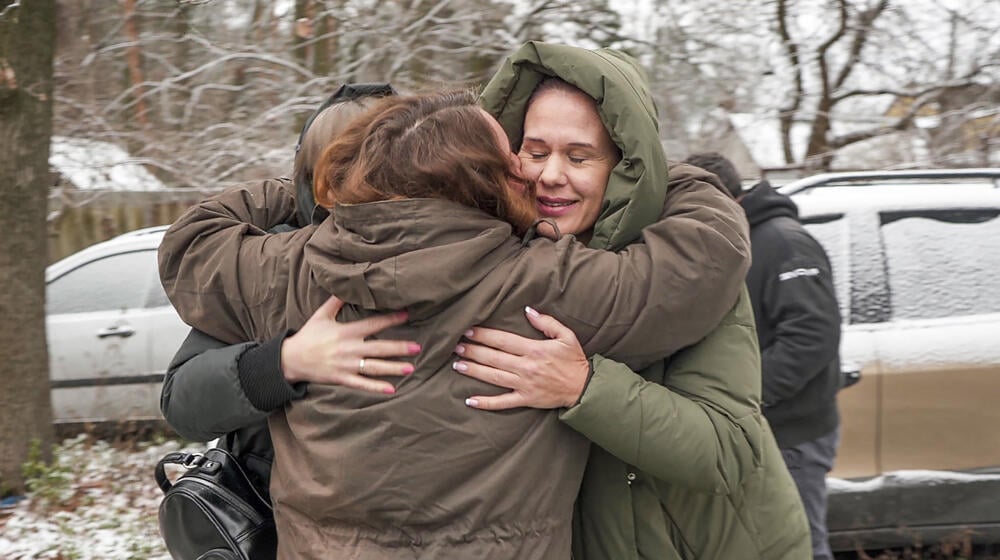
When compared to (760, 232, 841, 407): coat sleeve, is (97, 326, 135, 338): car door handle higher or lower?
lower

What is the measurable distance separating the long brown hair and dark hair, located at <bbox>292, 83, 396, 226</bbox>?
0.21 meters

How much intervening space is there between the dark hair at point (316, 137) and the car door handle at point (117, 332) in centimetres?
504

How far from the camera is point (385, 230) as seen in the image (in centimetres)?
141

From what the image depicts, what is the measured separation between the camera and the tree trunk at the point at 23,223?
5113 millimetres

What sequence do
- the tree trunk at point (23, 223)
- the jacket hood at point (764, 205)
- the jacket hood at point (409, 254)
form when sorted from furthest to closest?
the tree trunk at point (23, 223) < the jacket hood at point (764, 205) < the jacket hood at point (409, 254)

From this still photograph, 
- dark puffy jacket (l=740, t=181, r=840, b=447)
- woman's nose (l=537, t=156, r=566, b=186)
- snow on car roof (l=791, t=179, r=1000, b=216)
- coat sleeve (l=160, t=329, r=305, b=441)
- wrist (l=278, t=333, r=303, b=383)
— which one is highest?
woman's nose (l=537, t=156, r=566, b=186)

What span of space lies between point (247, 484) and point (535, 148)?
2.71 feet

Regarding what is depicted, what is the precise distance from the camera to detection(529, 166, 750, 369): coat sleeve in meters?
1.48

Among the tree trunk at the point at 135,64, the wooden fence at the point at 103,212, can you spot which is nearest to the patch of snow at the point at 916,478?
the wooden fence at the point at 103,212

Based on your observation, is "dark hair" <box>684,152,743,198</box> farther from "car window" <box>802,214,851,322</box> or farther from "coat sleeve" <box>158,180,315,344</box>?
"coat sleeve" <box>158,180,315,344</box>

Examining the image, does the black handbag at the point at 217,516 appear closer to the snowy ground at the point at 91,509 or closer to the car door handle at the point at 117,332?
the snowy ground at the point at 91,509

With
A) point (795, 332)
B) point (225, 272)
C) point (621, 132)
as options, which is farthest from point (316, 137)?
point (795, 332)

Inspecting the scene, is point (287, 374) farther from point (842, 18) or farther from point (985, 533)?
point (842, 18)

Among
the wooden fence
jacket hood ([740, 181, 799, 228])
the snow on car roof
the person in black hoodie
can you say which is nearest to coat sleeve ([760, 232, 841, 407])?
the person in black hoodie
